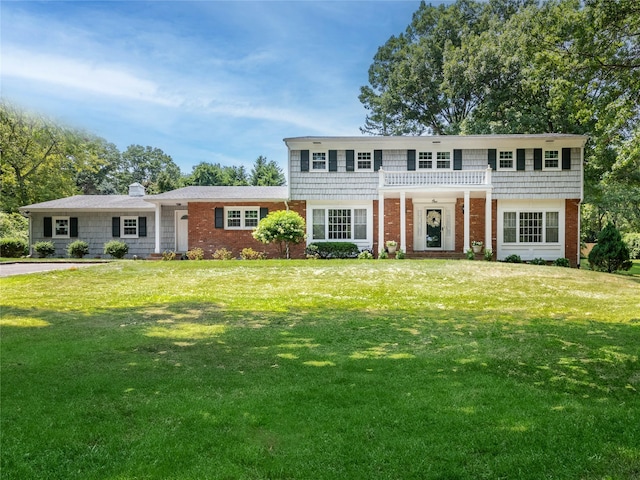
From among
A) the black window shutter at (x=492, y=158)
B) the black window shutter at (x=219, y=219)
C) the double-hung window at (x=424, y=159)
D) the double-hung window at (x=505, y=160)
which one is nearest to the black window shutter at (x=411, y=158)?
the double-hung window at (x=424, y=159)

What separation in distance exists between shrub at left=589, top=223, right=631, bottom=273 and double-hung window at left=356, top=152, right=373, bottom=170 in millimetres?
10575

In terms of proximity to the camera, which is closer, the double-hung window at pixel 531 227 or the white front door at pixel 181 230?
the double-hung window at pixel 531 227

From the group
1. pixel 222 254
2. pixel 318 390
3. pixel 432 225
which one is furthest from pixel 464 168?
pixel 318 390

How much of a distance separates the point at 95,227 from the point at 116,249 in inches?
99.8

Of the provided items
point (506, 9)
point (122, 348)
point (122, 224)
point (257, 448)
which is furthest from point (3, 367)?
point (506, 9)

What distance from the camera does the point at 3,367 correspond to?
589cm

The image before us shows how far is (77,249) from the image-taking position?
24828 mm

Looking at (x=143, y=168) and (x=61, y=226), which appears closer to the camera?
(x=61, y=226)

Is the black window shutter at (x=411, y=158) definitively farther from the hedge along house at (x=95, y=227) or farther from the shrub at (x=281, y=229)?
the hedge along house at (x=95, y=227)

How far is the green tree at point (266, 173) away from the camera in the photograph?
50.5m

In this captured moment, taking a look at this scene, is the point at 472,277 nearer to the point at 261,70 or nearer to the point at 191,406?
the point at 191,406

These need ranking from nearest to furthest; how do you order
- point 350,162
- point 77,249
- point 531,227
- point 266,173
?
1. point 531,227
2. point 350,162
3. point 77,249
4. point 266,173

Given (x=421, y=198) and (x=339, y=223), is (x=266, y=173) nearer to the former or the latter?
(x=339, y=223)

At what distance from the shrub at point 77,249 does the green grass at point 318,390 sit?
1456cm
